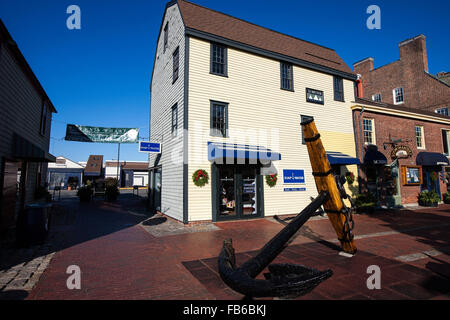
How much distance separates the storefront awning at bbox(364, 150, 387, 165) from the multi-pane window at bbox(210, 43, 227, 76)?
9.28 metres

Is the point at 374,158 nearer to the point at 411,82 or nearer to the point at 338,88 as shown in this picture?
the point at 338,88

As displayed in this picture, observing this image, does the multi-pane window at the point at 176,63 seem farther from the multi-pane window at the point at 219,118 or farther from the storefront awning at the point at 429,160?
the storefront awning at the point at 429,160

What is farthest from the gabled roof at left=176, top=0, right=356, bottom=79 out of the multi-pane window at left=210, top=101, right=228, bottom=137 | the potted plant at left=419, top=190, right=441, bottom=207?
the potted plant at left=419, top=190, right=441, bottom=207

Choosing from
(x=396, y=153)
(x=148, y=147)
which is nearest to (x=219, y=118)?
(x=148, y=147)

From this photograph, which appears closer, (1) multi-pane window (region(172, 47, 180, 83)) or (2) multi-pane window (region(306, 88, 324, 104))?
(1) multi-pane window (region(172, 47, 180, 83))

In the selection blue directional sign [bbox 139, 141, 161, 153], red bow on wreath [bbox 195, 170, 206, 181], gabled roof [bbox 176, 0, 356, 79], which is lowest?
red bow on wreath [bbox 195, 170, 206, 181]

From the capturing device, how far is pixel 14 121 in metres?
8.70

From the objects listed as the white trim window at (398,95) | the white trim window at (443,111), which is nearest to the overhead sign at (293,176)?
the white trim window at (443,111)

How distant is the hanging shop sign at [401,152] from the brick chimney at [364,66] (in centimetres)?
1608

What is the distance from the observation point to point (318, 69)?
1317 centimetres

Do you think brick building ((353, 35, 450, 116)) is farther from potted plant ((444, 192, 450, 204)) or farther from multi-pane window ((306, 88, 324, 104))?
multi-pane window ((306, 88, 324, 104))

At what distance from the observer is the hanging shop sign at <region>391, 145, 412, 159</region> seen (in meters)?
14.1
